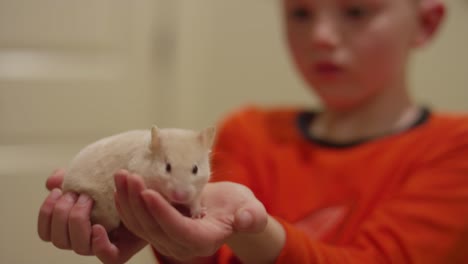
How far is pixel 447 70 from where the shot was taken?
3.98 ft

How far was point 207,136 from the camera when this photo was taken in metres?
0.39

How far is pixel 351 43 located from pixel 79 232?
0.43 meters

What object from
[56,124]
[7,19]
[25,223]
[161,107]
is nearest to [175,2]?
[161,107]

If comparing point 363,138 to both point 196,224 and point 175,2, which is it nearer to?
point 196,224

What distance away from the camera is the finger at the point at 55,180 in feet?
1.45

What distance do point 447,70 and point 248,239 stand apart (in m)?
0.91

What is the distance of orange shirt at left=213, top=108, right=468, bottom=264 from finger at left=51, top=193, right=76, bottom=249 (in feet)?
0.41

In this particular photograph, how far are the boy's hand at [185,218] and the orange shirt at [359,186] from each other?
0.20 ft

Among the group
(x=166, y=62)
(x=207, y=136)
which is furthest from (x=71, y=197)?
(x=166, y=62)

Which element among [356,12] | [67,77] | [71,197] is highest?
[356,12]

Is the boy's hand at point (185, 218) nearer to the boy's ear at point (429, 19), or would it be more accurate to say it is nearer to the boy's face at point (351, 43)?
the boy's face at point (351, 43)

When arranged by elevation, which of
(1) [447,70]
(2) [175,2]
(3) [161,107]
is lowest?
(3) [161,107]

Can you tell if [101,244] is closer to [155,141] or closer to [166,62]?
[155,141]

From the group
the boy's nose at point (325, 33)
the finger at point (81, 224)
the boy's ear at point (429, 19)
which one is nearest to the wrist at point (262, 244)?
the finger at point (81, 224)
